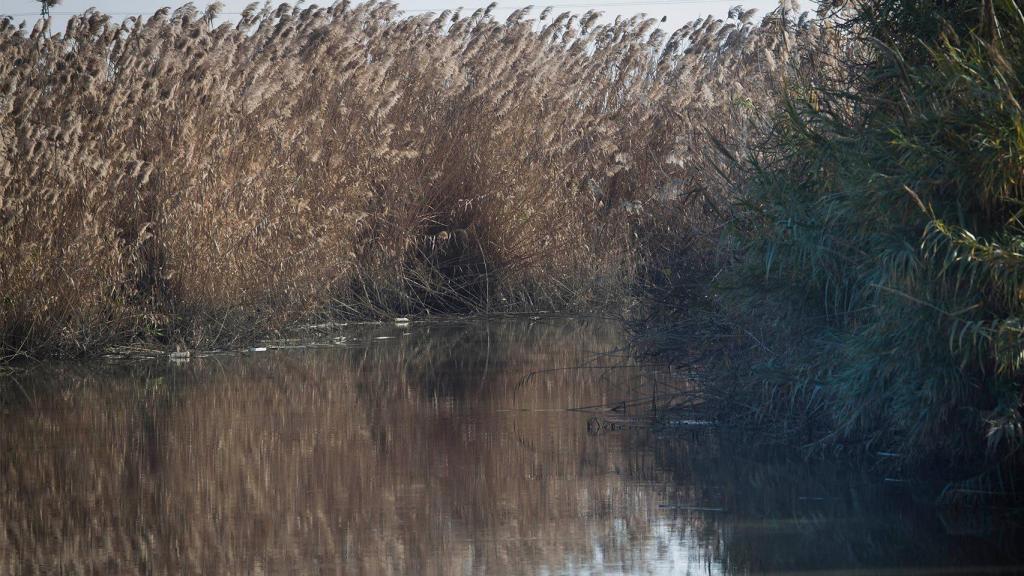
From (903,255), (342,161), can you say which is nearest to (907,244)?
(903,255)

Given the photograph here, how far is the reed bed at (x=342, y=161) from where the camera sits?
10680 mm

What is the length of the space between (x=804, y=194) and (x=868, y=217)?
2.89ft

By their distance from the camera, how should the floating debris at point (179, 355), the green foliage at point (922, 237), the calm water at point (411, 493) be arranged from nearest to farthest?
the calm water at point (411, 493) < the green foliage at point (922, 237) < the floating debris at point (179, 355)

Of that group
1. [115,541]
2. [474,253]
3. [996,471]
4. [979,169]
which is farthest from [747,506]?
[474,253]

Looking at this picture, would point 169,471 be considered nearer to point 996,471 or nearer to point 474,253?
point 996,471

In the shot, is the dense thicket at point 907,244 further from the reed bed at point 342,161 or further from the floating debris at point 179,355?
the floating debris at point 179,355

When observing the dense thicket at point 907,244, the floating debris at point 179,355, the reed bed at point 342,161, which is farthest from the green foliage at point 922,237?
the floating debris at point 179,355

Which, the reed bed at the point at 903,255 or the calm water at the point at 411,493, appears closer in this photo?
the calm water at the point at 411,493

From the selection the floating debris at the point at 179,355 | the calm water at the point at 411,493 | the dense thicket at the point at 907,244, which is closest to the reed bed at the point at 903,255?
the dense thicket at the point at 907,244

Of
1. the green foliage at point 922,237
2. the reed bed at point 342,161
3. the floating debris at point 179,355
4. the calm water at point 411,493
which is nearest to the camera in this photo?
the calm water at point 411,493

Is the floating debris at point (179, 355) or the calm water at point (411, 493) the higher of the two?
the floating debris at point (179, 355)

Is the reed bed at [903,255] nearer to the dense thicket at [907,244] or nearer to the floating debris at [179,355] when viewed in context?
the dense thicket at [907,244]

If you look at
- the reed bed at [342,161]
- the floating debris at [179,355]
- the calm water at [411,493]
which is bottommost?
the calm water at [411,493]

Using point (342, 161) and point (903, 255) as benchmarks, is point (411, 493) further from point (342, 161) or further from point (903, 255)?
point (342, 161)
